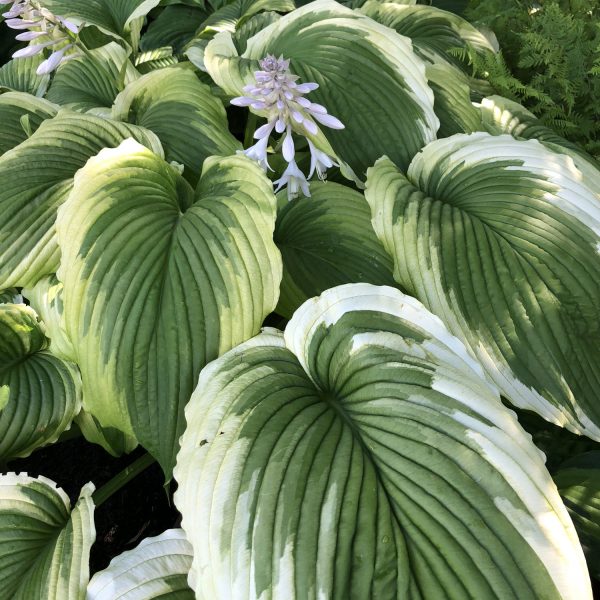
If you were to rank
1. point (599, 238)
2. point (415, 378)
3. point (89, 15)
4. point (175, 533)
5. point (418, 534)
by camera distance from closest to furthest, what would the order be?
point (418, 534), point (415, 378), point (175, 533), point (599, 238), point (89, 15)

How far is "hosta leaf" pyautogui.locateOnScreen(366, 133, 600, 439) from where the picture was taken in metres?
1.10

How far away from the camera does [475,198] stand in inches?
50.3

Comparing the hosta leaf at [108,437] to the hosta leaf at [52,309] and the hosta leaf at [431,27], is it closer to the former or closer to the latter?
the hosta leaf at [52,309]

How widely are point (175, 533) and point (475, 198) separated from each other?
899 mm

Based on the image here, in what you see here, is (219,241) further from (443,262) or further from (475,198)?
(475,198)

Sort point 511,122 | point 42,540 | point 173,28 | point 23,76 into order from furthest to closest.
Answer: point 173,28 < point 23,76 < point 511,122 < point 42,540

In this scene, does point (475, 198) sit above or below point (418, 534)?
above

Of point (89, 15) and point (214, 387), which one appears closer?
point (214, 387)

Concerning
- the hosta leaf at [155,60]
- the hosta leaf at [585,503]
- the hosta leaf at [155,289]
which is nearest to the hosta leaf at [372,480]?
the hosta leaf at [155,289]

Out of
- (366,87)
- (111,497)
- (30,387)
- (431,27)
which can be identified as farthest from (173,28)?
(111,497)

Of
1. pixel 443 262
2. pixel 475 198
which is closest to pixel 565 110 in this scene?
pixel 475 198

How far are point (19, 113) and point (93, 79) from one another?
405 millimetres

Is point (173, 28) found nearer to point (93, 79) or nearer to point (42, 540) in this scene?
point (93, 79)

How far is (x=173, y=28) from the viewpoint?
7.72 ft
